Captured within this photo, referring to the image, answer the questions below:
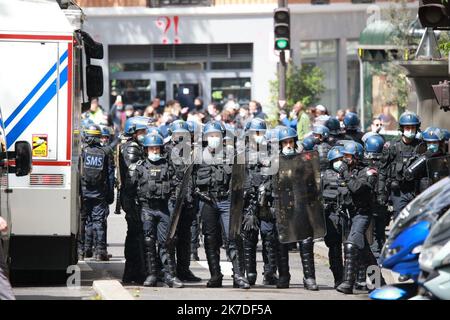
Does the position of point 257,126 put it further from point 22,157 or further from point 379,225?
point 22,157

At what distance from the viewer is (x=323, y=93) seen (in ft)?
123

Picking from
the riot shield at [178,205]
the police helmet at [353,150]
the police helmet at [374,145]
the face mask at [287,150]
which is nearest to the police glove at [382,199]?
the police helmet at [374,145]

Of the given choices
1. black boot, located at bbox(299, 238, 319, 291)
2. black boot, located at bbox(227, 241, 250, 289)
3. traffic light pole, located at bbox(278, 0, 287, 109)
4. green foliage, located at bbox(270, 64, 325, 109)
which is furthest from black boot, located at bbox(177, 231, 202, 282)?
green foliage, located at bbox(270, 64, 325, 109)

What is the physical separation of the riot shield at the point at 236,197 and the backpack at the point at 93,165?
9.66 ft

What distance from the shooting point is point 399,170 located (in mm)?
16156

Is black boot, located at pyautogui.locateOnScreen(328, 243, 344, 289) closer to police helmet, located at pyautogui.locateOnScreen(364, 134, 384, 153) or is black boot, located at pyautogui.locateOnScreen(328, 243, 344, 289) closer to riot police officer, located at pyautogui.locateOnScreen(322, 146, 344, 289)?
riot police officer, located at pyautogui.locateOnScreen(322, 146, 344, 289)

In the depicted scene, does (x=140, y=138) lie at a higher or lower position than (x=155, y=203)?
higher

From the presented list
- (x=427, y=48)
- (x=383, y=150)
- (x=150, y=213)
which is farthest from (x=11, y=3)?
(x=427, y=48)

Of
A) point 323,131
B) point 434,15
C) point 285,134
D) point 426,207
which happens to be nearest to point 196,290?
point 285,134

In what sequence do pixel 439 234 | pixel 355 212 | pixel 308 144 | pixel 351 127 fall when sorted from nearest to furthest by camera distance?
pixel 439 234
pixel 355 212
pixel 308 144
pixel 351 127

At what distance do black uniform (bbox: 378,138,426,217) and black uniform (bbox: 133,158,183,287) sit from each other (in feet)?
9.73

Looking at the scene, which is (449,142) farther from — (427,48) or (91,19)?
(91,19)

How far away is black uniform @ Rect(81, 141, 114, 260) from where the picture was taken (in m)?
17.0

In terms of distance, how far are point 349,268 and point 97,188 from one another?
4399 millimetres
